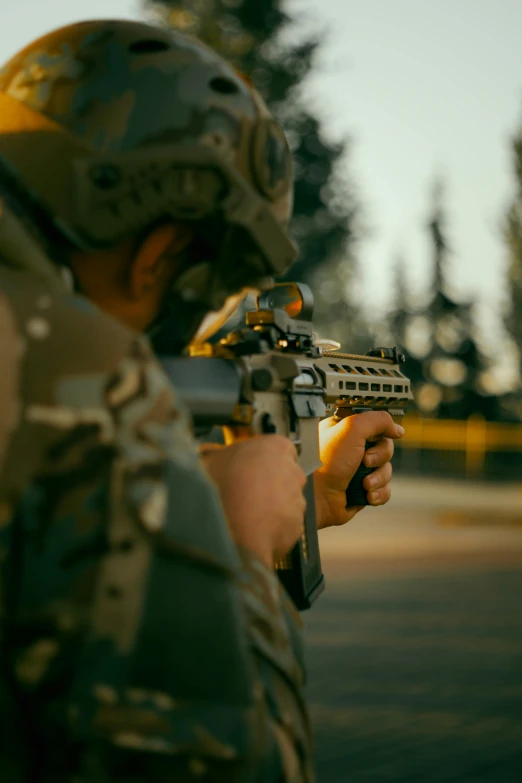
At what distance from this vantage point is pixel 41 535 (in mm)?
1118

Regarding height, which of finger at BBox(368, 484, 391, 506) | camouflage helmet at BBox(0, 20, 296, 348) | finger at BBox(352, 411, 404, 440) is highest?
camouflage helmet at BBox(0, 20, 296, 348)

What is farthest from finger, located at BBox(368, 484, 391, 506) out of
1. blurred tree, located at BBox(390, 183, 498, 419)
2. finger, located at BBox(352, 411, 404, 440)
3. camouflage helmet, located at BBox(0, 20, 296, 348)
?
blurred tree, located at BBox(390, 183, 498, 419)

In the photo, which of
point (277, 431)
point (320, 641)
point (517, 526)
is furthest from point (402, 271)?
point (277, 431)

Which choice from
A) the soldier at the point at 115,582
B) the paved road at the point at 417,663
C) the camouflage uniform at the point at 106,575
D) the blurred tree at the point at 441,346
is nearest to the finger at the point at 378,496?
the soldier at the point at 115,582

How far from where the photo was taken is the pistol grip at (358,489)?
8.75 feet

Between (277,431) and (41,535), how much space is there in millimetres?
1259

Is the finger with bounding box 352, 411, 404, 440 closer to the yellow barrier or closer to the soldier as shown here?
the soldier

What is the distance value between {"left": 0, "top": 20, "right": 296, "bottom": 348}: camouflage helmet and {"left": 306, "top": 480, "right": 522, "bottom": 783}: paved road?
3.43 m

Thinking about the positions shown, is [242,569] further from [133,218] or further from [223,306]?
[223,306]

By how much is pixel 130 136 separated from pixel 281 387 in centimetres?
101

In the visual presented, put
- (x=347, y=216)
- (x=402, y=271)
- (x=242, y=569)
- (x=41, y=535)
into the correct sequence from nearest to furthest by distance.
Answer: (x=41, y=535) → (x=242, y=569) → (x=347, y=216) → (x=402, y=271)

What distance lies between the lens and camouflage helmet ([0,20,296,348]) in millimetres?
1498

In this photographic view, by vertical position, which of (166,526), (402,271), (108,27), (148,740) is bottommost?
(402,271)

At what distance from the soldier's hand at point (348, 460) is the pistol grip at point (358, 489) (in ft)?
0.03
